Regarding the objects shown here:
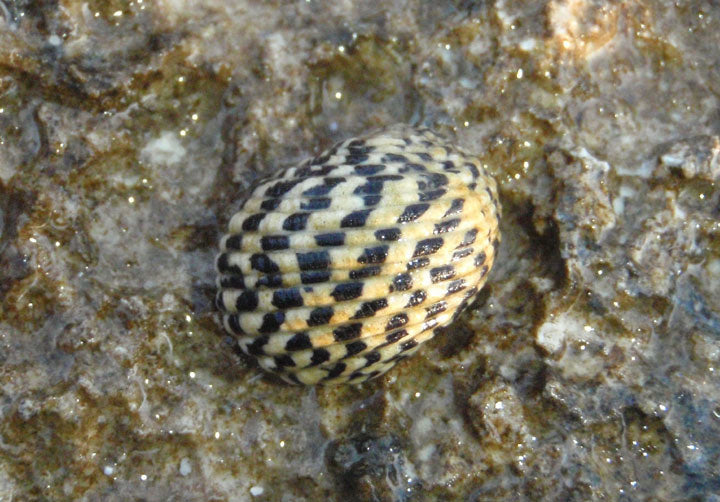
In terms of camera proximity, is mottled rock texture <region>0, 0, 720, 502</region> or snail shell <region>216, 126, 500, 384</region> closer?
snail shell <region>216, 126, 500, 384</region>

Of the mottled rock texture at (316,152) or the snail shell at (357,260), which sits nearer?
the snail shell at (357,260)

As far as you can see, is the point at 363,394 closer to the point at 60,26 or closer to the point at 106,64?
the point at 106,64

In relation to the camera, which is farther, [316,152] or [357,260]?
[316,152]

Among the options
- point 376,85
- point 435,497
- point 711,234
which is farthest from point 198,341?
point 711,234
